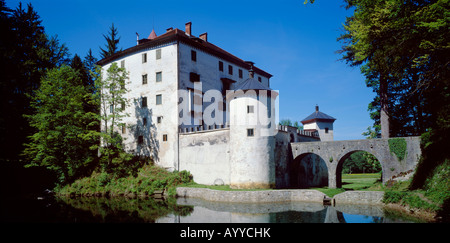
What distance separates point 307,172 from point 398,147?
10.1m

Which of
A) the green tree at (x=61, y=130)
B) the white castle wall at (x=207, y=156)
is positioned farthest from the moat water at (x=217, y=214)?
the green tree at (x=61, y=130)

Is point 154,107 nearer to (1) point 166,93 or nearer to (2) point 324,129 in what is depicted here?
(1) point 166,93

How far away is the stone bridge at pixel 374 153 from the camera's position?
2130 centimetres

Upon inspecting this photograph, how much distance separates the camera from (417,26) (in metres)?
12.1

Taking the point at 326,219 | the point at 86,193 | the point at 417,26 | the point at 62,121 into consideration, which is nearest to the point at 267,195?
the point at 326,219

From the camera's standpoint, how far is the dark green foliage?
21562 mm

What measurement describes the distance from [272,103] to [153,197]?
1273cm

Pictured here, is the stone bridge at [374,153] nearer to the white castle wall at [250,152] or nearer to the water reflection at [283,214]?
the white castle wall at [250,152]

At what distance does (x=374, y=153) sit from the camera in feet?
74.5

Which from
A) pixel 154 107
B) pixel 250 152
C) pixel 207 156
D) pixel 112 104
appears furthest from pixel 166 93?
pixel 250 152

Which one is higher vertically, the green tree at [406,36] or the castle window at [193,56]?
the castle window at [193,56]

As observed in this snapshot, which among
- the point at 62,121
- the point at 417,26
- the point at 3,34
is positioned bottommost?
the point at 62,121

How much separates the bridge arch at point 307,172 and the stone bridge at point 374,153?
32.8 inches

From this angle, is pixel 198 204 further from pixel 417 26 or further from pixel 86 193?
pixel 417 26
